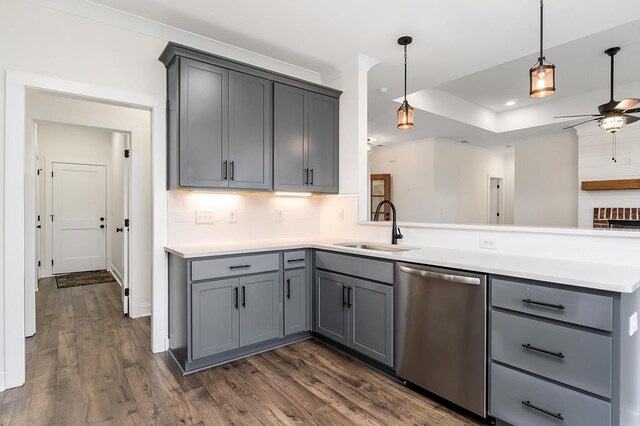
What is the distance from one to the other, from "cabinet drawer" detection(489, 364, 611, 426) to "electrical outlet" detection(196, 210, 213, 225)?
2.47 metres

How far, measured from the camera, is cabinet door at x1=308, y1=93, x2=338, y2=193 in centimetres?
342

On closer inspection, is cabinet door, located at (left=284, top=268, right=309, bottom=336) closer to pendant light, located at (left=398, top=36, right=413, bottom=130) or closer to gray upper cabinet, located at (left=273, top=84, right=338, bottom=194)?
gray upper cabinet, located at (left=273, top=84, right=338, bottom=194)

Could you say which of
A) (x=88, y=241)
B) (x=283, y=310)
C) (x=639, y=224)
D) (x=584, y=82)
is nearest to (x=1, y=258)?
(x=283, y=310)

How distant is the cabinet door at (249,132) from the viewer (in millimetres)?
2877

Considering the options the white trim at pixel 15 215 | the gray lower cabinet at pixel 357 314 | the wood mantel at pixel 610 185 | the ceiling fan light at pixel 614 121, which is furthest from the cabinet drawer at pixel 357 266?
the wood mantel at pixel 610 185

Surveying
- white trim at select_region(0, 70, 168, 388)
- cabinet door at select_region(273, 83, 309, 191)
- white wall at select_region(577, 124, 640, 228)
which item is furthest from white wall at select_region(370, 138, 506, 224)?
white trim at select_region(0, 70, 168, 388)

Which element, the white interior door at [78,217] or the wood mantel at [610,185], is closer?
the wood mantel at [610,185]

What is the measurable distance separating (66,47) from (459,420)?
363cm

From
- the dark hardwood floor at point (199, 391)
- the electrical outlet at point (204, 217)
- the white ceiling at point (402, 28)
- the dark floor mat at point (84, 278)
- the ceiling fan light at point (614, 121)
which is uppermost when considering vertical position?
the white ceiling at point (402, 28)

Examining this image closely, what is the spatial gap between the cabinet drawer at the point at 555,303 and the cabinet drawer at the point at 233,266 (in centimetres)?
170

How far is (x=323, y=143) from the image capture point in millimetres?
3512

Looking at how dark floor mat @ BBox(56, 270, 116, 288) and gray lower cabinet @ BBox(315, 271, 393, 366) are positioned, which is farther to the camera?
dark floor mat @ BBox(56, 270, 116, 288)

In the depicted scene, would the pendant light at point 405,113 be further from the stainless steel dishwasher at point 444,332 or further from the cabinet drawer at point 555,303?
the cabinet drawer at point 555,303

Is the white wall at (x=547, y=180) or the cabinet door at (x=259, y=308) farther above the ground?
the white wall at (x=547, y=180)
